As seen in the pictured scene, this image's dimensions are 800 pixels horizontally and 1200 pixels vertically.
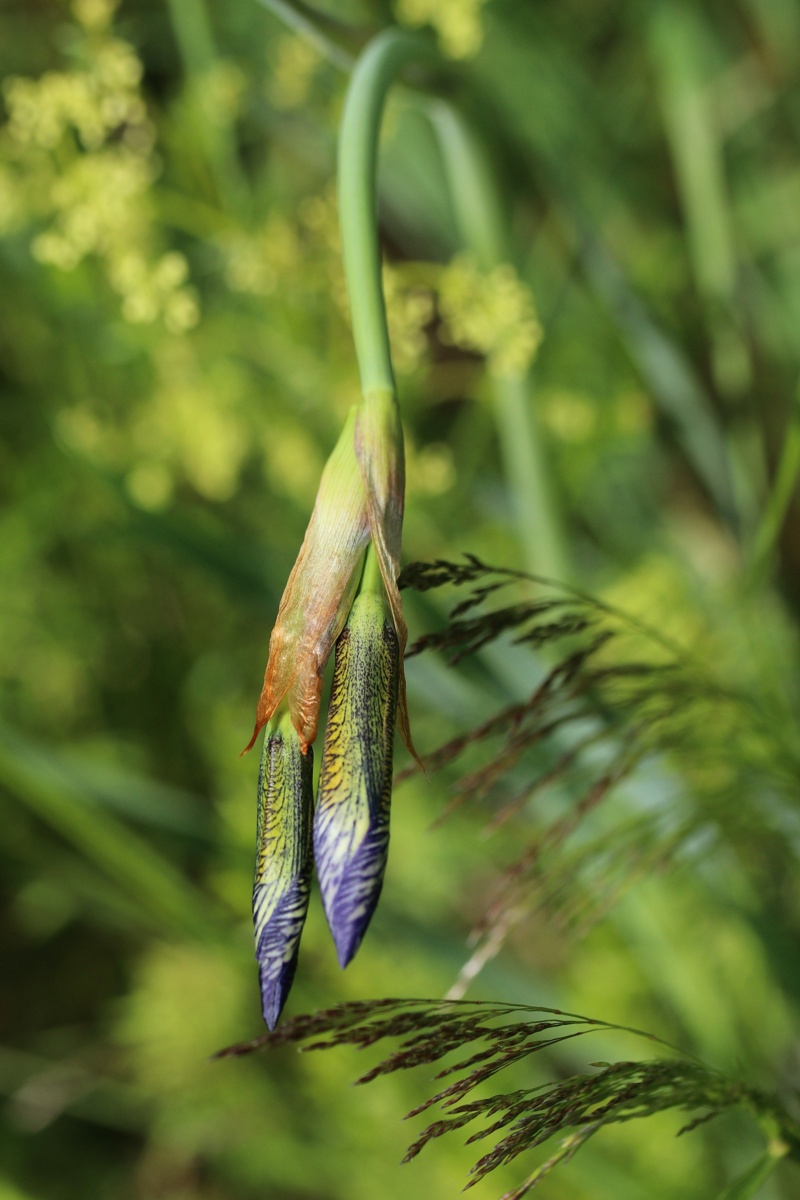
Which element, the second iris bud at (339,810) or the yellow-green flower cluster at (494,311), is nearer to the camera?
the second iris bud at (339,810)

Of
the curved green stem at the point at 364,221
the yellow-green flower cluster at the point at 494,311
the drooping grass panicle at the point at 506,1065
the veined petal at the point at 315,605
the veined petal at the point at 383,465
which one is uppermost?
the yellow-green flower cluster at the point at 494,311

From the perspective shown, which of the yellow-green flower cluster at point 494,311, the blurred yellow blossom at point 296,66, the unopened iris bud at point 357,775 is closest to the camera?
the unopened iris bud at point 357,775

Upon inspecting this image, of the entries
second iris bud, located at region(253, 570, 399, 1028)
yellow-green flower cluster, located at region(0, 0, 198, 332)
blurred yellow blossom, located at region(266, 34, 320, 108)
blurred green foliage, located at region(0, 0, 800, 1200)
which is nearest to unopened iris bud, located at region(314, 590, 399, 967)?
second iris bud, located at region(253, 570, 399, 1028)

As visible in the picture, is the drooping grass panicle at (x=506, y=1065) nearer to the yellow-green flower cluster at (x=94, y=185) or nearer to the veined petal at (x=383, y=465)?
the veined petal at (x=383, y=465)

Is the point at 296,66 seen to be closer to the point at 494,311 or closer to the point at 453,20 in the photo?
the point at 453,20

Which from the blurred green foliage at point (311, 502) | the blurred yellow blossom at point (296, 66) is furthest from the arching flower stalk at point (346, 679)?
the blurred yellow blossom at point (296, 66)

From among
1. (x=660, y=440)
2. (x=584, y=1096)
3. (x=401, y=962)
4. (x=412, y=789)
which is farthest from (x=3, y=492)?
(x=584, y=1096)

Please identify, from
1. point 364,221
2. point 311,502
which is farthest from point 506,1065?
point 311,502
